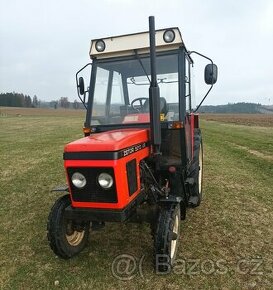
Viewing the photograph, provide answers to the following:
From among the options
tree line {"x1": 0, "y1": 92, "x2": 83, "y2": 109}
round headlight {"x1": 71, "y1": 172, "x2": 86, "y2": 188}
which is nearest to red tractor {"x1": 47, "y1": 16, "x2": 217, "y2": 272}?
round headlight {"x1": 71, "y1": 172, "x2": 86, "y2": 188}

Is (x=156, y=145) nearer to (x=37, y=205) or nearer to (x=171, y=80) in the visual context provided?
(x=171, y=80)

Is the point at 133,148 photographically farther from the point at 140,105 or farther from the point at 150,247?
the point at 150,247

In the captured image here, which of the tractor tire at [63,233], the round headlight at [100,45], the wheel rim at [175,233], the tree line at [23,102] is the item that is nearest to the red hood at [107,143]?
the tractor tire at [63,233]

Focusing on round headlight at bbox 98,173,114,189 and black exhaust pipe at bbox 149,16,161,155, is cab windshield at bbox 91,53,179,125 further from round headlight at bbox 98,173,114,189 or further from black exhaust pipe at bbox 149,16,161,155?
round headlight at bbox 98,173,114,189

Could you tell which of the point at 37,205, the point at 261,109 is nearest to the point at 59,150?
the point at 37,205

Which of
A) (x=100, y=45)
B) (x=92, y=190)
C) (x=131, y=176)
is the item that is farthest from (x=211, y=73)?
(x=92, y=190)

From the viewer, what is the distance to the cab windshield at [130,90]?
437 centimetres

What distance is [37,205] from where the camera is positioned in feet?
19.8

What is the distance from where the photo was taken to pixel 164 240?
138 inches

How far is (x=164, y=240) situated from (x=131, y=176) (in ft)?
2.39

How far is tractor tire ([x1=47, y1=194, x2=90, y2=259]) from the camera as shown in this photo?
3741 mm

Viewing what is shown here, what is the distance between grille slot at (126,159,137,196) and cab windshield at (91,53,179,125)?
854 millimetres

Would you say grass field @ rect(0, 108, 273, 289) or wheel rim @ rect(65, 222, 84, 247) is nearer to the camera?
grass field @ rect(0, 108, 273, 289)

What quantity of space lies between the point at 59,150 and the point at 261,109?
101060 mm
